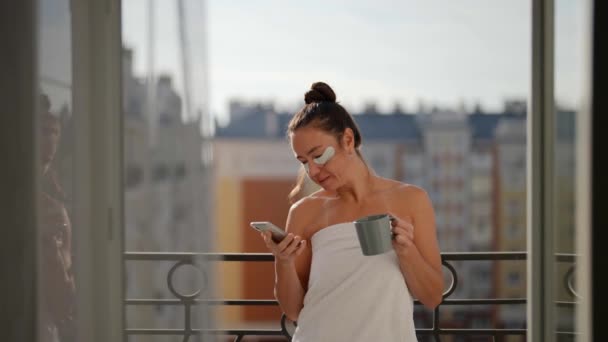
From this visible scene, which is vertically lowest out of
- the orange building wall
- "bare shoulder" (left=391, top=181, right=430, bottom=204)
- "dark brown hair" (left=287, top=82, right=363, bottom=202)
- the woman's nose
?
the orange building wall

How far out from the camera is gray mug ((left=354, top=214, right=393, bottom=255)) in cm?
125

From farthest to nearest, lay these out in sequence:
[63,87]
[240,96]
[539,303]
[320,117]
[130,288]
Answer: [240,96] < [539,303] < [130,288] < [63,87] < [320,117]

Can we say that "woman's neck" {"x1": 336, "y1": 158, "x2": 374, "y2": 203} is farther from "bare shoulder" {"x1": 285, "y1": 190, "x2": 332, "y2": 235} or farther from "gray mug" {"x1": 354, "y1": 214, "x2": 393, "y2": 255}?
"gray mug" {"x1": 354, "y1": 214, "x2": 393, "y2": 255}

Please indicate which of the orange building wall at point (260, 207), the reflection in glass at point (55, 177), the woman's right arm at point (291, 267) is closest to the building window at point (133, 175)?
the reflection in glass at point (55, 177)

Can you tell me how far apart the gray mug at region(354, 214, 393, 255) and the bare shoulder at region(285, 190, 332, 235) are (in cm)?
24

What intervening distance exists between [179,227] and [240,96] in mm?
26455

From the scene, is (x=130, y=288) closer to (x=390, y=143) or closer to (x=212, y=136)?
(x=212, y=136)

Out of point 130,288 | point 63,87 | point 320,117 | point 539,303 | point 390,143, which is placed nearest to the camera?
point 320,117

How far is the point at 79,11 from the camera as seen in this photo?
172 cm

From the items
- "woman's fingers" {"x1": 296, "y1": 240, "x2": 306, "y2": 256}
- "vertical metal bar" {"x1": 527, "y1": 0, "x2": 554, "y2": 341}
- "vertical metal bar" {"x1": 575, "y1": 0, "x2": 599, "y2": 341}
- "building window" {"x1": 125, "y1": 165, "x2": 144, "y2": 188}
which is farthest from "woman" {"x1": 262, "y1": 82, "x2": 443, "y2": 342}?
"vertical metal bar" {"x1": 527, "y1": 0, "x2": 554, "y2": 341}

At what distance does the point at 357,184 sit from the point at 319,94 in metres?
0.21

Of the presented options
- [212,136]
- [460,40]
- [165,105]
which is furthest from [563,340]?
[460,40]

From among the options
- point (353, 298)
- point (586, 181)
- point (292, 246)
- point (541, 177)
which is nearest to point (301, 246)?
point (292, 246)

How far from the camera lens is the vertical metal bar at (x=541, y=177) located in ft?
6.52
